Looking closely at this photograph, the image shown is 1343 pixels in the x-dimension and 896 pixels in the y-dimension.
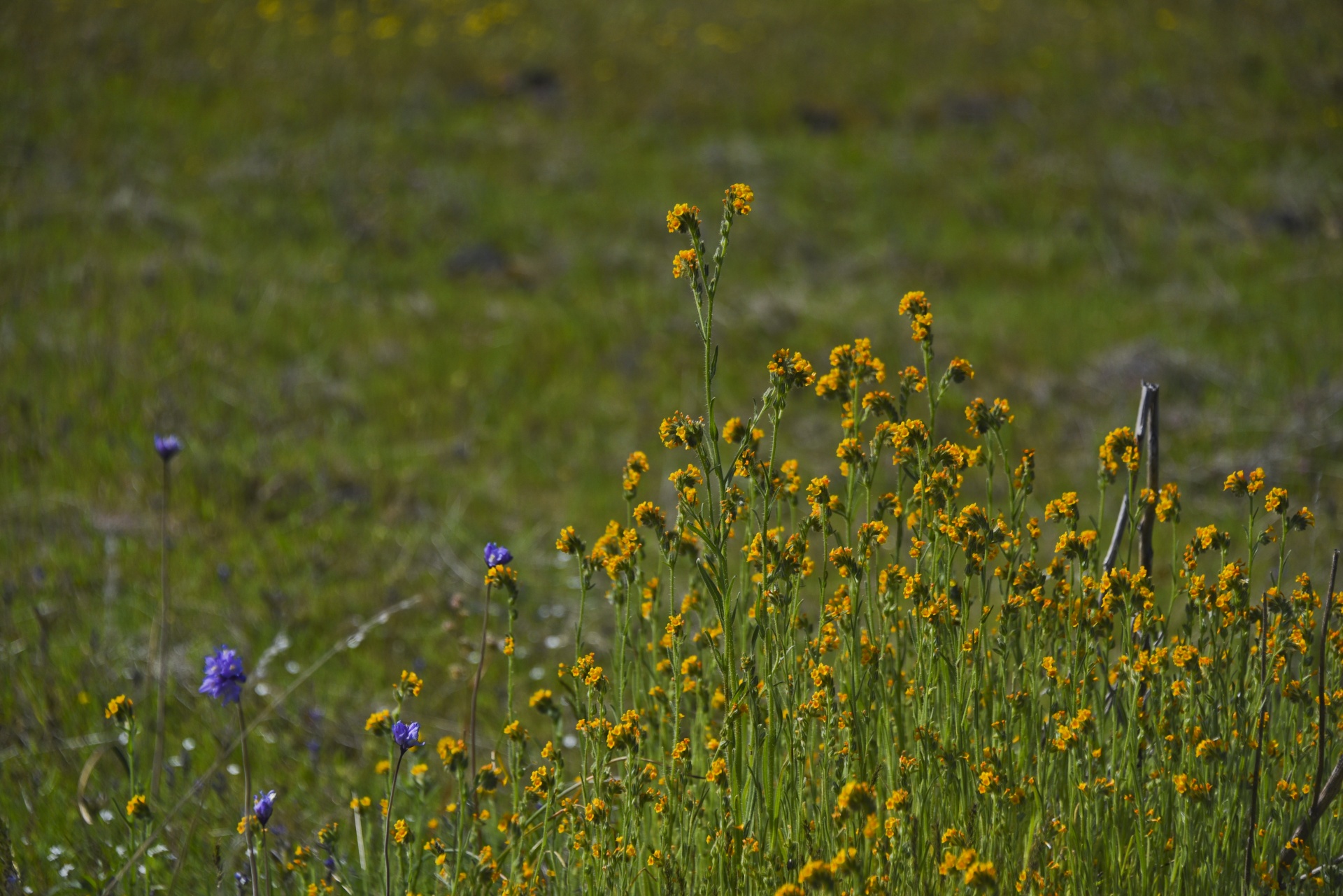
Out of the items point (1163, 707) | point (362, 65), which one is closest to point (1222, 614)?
point (1163, 707)

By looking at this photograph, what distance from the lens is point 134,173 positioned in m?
8.97

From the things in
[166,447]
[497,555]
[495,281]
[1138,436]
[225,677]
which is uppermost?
[495,281]

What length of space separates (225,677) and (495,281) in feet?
21.3

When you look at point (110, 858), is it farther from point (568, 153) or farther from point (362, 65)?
point (362, 65)

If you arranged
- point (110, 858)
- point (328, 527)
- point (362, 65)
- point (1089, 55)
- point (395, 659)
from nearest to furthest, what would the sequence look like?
point (110, 858) < point (395, 659) < point (328, 527) < point (362, 65) < point (1089, 55)

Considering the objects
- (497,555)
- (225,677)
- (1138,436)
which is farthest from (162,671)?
(1138,436)

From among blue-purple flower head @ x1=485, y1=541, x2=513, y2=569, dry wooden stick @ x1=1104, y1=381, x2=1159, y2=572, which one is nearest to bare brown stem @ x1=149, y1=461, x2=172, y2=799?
blue-purple flower head @ x1=485, y1=541, x2=513, y2=569

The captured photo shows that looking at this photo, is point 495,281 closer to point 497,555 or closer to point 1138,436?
point 497,555

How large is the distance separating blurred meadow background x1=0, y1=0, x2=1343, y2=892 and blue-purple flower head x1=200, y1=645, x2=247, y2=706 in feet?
1.71

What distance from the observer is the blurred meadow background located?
12.4ft

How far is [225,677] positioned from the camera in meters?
1.85

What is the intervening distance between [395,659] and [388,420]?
241cm

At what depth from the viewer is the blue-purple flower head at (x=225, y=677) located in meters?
1.84

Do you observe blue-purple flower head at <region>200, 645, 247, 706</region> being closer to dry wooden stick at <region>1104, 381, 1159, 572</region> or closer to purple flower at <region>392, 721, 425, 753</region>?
purple flower at <region>392, 721, 425, 753</region>
